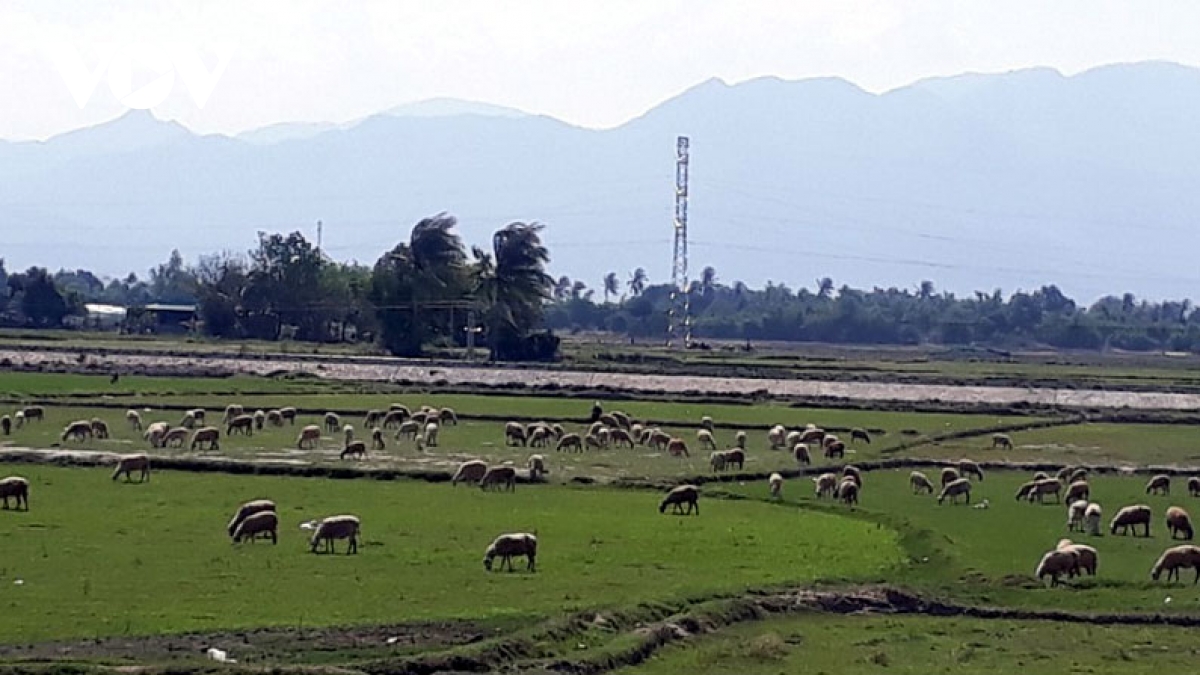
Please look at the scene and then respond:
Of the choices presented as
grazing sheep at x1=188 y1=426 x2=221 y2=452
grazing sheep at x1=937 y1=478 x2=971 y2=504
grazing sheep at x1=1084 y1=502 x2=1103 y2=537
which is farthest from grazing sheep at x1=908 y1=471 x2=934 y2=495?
grazing sheep at x1=188 y1=426 x2=221 y2=452

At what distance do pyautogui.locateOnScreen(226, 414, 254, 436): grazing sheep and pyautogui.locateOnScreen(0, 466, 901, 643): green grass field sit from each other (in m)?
13.8

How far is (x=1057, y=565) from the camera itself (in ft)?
99.8

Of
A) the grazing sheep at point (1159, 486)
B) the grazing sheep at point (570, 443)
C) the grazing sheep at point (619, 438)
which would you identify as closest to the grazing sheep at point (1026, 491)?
the grazing sheep at point (1159, 486)

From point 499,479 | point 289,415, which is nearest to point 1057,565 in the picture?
point 499,479

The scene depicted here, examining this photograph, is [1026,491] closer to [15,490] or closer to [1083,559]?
[1083,559]

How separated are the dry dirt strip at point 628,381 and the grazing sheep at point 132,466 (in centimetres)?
4525

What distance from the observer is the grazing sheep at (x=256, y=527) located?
105ft

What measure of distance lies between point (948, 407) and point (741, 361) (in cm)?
4114

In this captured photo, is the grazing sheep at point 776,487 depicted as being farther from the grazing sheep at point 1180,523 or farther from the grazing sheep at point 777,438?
the grazing sheep at point 777,438

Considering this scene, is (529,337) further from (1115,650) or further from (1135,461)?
(1115,650)

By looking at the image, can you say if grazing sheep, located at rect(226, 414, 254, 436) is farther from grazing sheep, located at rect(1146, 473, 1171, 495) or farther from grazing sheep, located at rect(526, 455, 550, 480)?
grazing sheep, located at rect(1146, 473, 1171, 495)

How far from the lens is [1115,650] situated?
82.2ft

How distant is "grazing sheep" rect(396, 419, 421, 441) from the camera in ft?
188

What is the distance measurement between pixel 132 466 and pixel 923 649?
2406 centimetres
